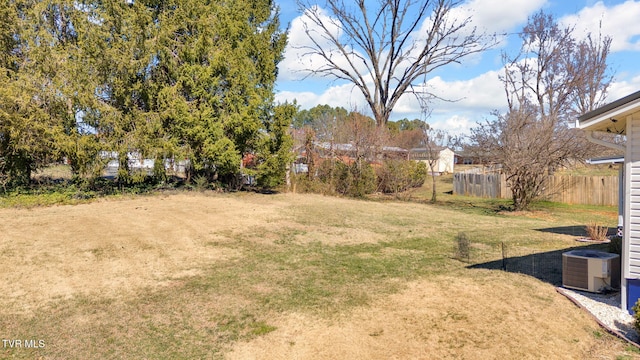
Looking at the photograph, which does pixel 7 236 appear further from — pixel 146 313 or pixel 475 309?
pixel 475 309

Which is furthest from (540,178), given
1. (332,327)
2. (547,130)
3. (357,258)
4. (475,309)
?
(332,327)

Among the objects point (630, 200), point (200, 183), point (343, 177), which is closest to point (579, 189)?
point (343, 177)

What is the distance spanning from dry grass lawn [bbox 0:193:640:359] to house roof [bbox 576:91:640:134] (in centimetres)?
269

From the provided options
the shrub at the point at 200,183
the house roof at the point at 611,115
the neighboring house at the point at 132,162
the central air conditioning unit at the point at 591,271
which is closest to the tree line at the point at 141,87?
the neighboring house at the point at 132,162

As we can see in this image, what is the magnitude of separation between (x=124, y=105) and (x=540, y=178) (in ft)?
61.3

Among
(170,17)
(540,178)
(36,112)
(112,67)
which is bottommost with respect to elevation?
(540,178)

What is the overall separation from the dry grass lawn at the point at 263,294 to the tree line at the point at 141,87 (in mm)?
3198

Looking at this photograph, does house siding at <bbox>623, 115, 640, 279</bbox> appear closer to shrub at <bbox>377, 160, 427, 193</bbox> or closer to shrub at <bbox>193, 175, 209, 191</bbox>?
shrub at <bbox>193, 175, 209, 191</bbox>

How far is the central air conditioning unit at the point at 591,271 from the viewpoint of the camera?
638cm

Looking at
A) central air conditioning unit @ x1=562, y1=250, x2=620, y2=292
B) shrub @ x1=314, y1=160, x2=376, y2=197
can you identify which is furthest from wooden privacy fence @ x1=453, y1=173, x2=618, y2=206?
central air conditioning unit @ x1=562, y1=250, x2=620, y2=292

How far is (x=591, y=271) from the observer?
6.42m

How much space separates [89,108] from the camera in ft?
48.5

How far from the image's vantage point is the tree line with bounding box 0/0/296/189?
13.8m

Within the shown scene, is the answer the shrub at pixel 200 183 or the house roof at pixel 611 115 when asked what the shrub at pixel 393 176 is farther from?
the house roof at pixel 611 115
